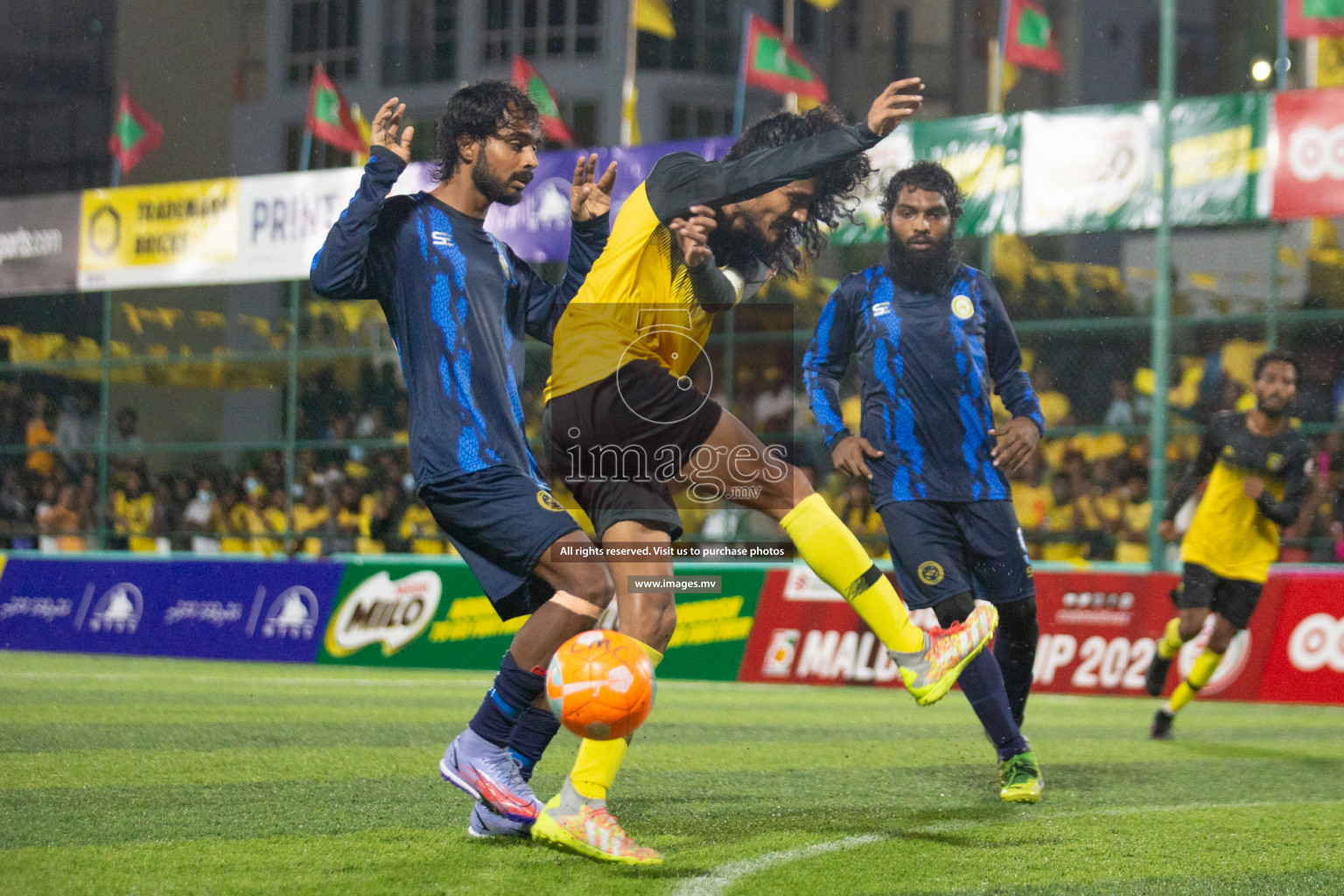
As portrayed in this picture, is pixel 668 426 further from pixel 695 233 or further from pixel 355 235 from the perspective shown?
pixel 355 235

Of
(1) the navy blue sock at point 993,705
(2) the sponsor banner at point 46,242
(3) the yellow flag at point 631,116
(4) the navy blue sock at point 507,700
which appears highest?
(3) the yellow flag at point 631,116

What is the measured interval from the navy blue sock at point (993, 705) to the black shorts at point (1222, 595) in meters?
2.86

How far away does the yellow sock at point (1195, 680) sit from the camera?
6.87 m

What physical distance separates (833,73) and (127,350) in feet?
29.2

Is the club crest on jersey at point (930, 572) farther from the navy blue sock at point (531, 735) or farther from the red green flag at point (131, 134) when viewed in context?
the red green flag at point (131, 134)

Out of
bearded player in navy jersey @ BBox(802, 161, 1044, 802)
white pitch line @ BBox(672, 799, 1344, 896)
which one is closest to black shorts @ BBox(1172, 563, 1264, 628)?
white pitch line @ BBox(672, 799, 1344, 896)

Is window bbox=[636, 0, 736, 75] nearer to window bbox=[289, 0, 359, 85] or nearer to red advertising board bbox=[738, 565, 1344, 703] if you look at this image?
window bbox=[289, 0, 359, 85]

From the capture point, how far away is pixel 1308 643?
30.3 feet

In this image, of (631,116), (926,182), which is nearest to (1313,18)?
(631,116)

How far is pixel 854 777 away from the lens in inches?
202

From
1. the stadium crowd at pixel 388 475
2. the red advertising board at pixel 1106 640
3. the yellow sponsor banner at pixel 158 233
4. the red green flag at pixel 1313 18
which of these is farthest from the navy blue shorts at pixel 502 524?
the yellow sponsor banner at pixel 158 233

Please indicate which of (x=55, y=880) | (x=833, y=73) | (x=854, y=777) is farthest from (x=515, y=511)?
(x=833, y=73)

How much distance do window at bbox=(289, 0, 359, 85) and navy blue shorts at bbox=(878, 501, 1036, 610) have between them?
8772mm

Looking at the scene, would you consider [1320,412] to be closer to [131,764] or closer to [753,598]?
[753,598]
